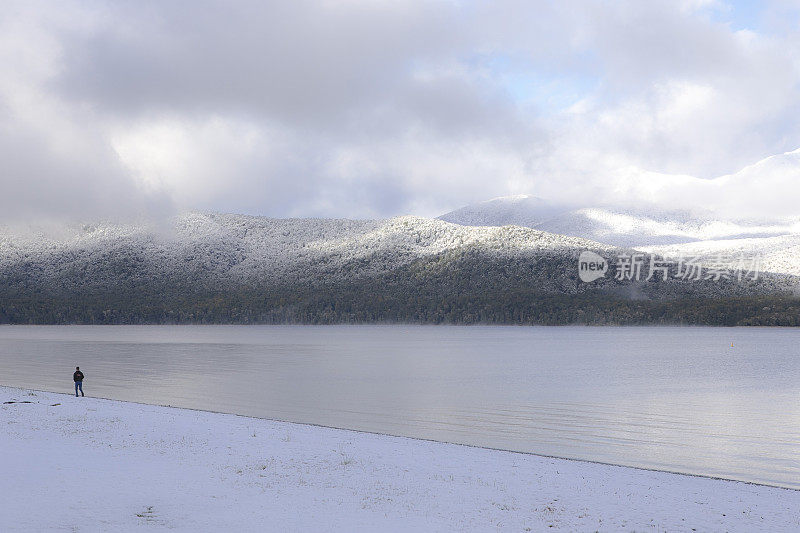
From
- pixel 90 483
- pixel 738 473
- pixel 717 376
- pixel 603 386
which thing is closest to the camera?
pixel 90 483

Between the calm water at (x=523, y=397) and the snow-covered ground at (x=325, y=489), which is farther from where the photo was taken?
the calm water at (x=523, y=397)

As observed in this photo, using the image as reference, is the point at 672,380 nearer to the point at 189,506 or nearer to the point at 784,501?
the point at 784,501

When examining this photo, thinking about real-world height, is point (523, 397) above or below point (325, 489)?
below

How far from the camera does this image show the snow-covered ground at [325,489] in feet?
42.9

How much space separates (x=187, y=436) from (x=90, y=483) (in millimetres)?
7125

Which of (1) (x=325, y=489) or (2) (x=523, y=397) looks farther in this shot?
(2) (x=523, y=397)

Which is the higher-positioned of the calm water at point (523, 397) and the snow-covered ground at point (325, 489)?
the snow-covered ground at point (325, 489)

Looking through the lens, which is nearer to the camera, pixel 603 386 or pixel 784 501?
pixel 784 501

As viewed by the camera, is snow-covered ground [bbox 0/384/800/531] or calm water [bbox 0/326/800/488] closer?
snow-covered ground [bbox 0/384/800/531]

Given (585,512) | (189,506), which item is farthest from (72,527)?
(585,512)

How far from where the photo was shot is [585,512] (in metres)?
14.5

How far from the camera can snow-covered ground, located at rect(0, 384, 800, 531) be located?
13.1m

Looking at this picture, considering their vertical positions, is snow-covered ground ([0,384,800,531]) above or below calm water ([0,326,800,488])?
above

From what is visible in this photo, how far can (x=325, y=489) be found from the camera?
51.3 feet
